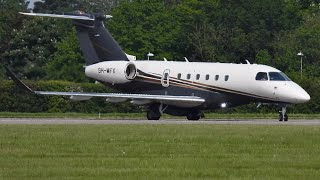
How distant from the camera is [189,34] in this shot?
9069 centimetres

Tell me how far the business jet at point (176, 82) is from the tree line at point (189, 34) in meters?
23.7

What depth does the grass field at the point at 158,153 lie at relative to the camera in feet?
80.1

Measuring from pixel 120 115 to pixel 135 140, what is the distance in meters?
28.0

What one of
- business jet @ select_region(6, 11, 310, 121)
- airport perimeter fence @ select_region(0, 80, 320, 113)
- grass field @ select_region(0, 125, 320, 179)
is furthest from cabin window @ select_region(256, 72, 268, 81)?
grass field @ select_region(0, 125, 320, 179)

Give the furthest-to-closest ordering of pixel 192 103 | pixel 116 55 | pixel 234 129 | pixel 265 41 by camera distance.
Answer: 1. pixel 265 41
2. pixel 116 55
3. pixel 192 103
4. pixel 234 129

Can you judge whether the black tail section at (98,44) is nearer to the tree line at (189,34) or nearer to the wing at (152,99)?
the wing at (152,99)

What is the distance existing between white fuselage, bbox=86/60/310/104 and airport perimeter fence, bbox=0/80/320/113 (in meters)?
8.34

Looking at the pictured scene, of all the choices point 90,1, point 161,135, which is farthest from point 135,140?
point 90,1

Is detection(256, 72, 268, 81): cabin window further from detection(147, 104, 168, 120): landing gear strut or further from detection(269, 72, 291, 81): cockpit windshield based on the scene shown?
detection(147, 104, 168, 120): landing gear strut

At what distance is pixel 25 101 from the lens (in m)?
65.8

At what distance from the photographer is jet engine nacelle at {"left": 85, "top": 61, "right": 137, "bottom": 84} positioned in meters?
56.5

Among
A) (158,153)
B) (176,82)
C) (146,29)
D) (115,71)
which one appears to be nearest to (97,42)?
(115,71)

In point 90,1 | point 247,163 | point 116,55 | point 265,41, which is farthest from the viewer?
point 90,1

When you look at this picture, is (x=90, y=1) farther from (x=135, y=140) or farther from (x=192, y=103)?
(x=135, y=140)
